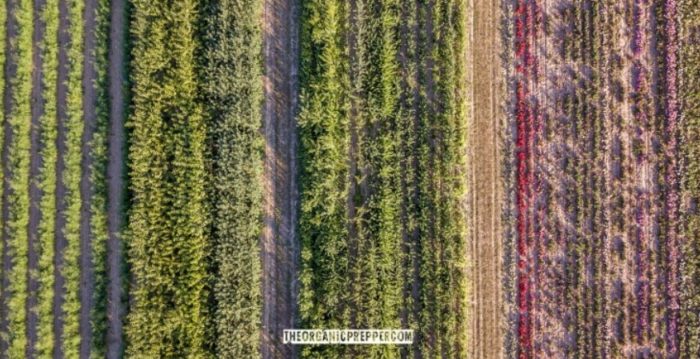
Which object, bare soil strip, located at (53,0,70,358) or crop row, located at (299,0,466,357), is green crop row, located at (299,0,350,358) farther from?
bare soil strip, located at (53,0,70,358)

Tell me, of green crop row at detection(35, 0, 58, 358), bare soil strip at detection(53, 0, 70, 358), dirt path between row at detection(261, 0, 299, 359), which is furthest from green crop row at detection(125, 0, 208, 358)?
green crop row at detection(35, 0, 58, 358)

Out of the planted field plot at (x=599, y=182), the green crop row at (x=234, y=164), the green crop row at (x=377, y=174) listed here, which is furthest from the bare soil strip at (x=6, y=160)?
the planted field plot at (x=599, y=182)

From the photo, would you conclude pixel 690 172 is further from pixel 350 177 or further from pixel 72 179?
pixel 72 179

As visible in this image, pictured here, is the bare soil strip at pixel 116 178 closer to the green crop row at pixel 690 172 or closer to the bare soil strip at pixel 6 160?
the bare soil strip at pixel 6 160

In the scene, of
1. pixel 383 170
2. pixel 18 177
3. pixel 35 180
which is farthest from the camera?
pixel 383 170

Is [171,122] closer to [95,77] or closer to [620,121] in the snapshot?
[95,77]

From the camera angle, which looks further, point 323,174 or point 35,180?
point 35,180

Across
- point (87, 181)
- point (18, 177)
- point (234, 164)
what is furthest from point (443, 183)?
point (18, 177)
